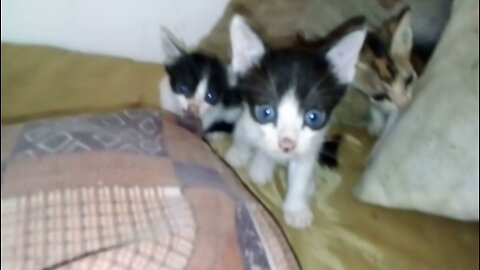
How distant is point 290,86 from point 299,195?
0.18 meters

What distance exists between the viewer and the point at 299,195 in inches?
44.2

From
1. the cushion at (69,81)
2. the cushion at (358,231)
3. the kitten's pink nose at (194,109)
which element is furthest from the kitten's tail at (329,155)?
the cushion at (69,81)

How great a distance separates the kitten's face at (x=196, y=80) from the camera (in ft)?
4.10

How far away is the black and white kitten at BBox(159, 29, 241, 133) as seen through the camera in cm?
125

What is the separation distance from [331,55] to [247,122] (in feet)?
0.55

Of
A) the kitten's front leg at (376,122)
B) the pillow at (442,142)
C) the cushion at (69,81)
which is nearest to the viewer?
the pillow at (442,142)

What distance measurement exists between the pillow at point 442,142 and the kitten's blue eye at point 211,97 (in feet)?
1.05

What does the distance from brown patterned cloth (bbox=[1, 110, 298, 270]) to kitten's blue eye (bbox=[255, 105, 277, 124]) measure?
11cm

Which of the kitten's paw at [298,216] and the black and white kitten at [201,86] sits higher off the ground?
the black and white kitten at [201,86]

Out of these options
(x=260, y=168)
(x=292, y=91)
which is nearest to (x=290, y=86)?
(x=292, y=91)

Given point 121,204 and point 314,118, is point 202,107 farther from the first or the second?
point 121,204

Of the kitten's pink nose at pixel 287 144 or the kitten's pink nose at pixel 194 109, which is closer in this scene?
the kitten's pink nose at pixel 287 144

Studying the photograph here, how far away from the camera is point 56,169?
839 millimetres

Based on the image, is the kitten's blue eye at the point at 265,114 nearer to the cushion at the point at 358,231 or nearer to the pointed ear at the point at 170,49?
the cushion at the point at 358,231
